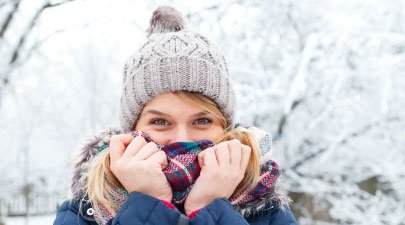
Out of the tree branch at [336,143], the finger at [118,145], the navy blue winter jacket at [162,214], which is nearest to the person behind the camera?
the navy blue winter jacket at [162,214]

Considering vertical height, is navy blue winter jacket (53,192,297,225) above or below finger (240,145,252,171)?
below

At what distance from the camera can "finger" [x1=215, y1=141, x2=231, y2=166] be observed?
5.01 ft

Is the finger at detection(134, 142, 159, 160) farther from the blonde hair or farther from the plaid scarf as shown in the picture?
the blonde hair

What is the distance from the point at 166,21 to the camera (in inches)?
81.0

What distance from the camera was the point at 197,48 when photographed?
1810 millimetres

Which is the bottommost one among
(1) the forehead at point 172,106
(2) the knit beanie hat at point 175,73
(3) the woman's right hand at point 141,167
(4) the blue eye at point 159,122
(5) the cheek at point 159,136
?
(3) the woman's right hand at point 141,167

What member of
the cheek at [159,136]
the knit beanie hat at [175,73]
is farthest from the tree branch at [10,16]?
the cheek at [159,136]

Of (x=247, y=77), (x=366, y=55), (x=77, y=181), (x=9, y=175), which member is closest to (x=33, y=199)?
(x=9, y=175)

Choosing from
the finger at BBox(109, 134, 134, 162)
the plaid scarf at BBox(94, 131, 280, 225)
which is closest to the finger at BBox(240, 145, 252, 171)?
the plaid scarf at BBox(94, 131, 280, 225)

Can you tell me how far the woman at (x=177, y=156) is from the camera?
58.8 inches

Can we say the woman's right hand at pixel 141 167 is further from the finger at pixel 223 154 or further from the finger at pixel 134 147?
the finger at pixel 223 154

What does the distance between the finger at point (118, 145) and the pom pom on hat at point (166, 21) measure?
24.6 inches

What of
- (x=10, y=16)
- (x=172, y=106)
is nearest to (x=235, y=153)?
(x=172, y=106)

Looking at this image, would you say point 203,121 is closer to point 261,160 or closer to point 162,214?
point 261,160
